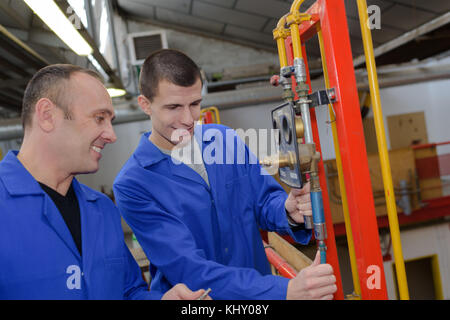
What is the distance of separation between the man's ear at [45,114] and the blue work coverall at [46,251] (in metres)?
0.16

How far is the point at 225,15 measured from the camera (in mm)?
6566

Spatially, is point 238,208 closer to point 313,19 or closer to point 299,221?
point 299,221

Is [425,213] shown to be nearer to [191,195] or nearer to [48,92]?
[191,195]

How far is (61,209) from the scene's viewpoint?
1.34m

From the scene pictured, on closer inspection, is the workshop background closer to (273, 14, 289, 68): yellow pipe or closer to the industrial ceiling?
the industrial ceiling

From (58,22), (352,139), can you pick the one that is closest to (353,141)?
(352,139)

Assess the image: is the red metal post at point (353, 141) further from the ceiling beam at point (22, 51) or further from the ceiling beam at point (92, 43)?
the ceiling beam at point (22, 51)

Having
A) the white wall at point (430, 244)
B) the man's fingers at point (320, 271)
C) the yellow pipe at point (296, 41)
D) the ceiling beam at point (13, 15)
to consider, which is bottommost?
the white wall at point (430, 244)

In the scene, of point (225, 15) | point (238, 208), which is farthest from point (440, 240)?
point (238, 208)

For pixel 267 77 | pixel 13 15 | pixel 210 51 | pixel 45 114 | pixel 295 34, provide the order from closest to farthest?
pixel 295 34
pixel 45 114
pixel 13 15
pixel 267 77
pixel 210 51

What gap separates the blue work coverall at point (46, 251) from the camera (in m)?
1.10

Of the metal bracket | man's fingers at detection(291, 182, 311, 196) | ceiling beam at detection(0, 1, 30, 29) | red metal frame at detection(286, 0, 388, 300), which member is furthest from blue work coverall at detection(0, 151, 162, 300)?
ceiling beam at detection(0, 1, 30, 29)

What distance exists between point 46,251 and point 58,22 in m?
2.01

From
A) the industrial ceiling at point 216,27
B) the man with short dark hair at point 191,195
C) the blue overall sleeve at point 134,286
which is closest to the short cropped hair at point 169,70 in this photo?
the man with short dark hair at point 191,195
